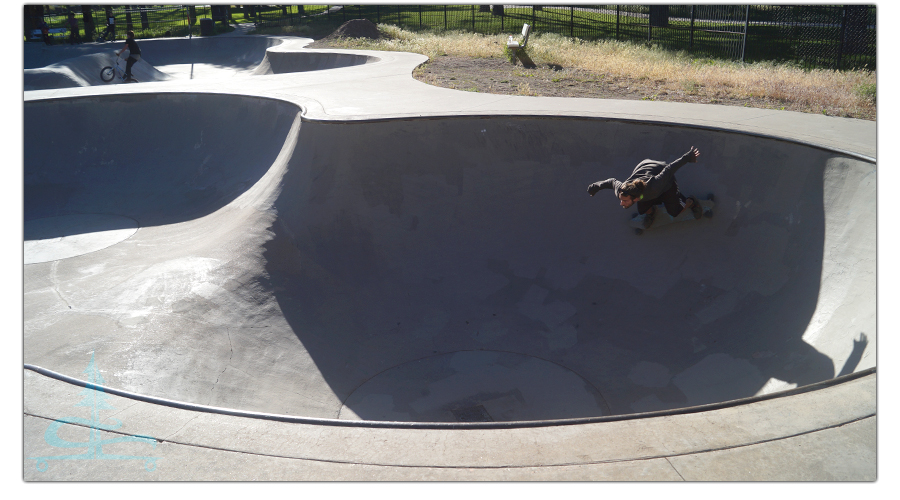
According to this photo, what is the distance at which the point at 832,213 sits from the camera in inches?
235

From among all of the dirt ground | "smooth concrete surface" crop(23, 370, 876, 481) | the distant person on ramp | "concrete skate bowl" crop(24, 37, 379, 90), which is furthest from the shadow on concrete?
the distant person on ramp

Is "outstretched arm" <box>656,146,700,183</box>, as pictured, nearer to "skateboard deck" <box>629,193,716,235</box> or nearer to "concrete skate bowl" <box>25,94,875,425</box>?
"skateboard deck" <box>629,193,716,235</box>

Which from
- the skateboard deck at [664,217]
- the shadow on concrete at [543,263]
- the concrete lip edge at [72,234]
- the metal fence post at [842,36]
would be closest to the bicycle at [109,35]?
the concrete lip edge at [72,234]

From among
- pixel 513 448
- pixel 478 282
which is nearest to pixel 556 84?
pixel 478 282

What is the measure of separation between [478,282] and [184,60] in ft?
84.5

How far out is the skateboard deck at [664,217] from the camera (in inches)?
265

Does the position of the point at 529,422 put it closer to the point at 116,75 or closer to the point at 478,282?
the point at 478,282

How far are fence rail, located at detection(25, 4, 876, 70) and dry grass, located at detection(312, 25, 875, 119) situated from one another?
283 centimetres

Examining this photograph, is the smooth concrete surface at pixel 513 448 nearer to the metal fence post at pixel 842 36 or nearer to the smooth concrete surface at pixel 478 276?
the smooth concrete surface at pixel 478 276

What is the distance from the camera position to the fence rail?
16.1 metres

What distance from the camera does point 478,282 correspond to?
7.25 m

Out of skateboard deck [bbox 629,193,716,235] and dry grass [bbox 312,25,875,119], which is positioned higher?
dry grass [bbox 312,25,875,119]

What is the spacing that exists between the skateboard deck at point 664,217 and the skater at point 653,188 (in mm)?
74

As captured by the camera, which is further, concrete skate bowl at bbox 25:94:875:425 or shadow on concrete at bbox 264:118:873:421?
shadow on concrete at bbox 264:118:873:421
